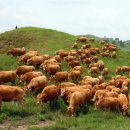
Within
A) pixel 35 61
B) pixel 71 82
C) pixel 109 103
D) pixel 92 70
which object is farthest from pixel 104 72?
pixel 109 103

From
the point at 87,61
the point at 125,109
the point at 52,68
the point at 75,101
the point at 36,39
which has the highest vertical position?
the point at 36,39

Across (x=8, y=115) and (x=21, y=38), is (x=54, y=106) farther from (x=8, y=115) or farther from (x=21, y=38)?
(x=21, y=38)

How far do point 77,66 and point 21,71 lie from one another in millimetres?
5962

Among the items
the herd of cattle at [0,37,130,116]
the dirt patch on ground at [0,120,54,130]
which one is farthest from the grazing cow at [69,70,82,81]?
the dirt patch on ground at [0,120,54,130]

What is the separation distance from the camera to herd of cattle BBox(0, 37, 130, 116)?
835 inches

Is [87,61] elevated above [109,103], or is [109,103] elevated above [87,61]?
[87,61]

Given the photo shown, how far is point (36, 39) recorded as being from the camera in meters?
43.9

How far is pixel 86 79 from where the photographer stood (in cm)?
2703

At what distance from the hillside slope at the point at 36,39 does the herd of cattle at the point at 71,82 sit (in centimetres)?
A: 514

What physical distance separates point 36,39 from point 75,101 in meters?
23.9

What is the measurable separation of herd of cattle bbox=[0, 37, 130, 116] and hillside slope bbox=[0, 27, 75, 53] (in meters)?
5.14

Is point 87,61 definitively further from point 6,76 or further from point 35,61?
point 6,76

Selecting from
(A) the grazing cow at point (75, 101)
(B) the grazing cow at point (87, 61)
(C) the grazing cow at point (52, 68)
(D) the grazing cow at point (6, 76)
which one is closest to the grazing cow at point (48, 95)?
(A) the grazing cow at point (75, 101)

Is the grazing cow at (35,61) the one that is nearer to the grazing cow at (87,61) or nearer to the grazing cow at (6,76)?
the grazing cow at (6,76)
